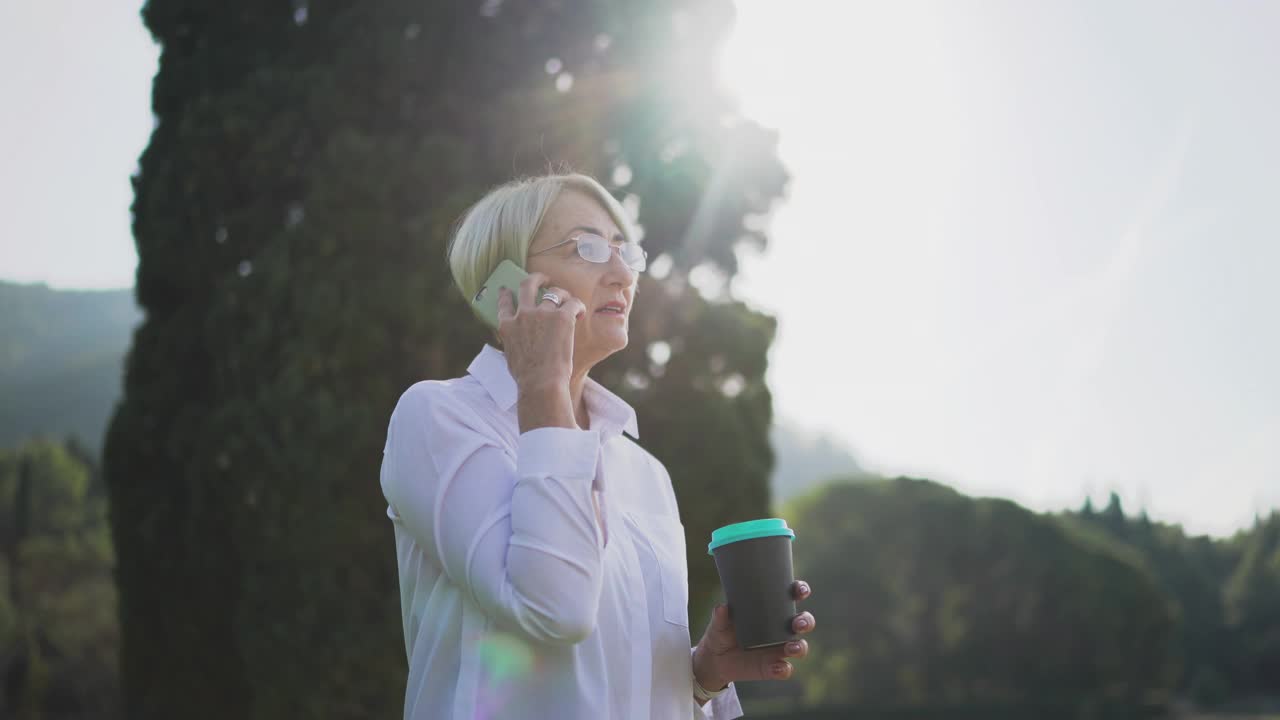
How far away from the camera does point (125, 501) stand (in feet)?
36.8

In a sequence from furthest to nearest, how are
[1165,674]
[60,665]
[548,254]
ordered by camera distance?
1. [1165,674]
2. [60,665]
3. [548,254]

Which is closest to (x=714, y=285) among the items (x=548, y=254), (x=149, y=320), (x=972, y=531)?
(x=149, y=320)

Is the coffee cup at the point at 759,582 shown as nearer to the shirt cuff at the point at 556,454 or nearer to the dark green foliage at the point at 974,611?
the shirt cuff at the point at 556,454

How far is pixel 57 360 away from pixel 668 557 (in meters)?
29.2

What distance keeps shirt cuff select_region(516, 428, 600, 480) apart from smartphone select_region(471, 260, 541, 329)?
0.37 m

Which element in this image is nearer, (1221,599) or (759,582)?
(759,582)

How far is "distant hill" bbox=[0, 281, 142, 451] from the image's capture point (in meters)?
21.4

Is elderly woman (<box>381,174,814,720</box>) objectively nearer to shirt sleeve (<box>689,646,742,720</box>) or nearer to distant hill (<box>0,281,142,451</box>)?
shirt sleeve (<box>689,646,742,720</box>)

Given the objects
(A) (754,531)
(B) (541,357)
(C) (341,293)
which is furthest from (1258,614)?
(B) (541,357)

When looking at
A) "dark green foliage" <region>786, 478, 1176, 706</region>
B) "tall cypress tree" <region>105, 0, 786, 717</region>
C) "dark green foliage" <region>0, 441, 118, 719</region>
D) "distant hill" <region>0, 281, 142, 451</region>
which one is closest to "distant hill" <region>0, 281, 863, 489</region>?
"distant hill" <region>0, 281, 142, 451</region>

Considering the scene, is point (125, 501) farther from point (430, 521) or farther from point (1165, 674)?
point (1165, 674)

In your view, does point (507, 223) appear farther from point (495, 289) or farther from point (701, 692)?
point (701, 692)

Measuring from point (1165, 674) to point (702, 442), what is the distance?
37656 mm

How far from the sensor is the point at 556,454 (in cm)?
175
